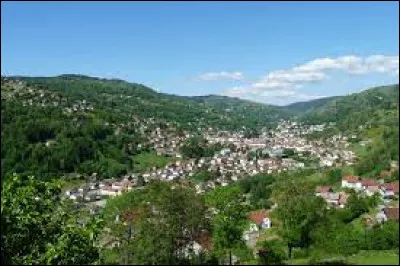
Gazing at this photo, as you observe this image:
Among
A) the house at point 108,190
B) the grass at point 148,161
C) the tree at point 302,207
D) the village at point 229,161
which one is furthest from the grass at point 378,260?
the grass at point 148,161

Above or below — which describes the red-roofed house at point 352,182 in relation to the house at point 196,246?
below

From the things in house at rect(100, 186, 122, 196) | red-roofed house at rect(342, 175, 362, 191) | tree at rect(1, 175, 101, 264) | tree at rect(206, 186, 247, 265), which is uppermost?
tree at rect(1, 175, 101, 264)

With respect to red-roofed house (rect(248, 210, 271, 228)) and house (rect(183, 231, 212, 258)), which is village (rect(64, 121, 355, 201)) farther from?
house (rect(183, 231, 212, 258))

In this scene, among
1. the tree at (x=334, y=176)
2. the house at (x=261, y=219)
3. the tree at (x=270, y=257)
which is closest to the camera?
the tree at (x=270, y=257)

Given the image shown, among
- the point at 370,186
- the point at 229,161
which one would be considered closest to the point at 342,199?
the point at 370,186

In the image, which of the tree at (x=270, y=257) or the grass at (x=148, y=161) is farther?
the grass at (x=148, y=161)

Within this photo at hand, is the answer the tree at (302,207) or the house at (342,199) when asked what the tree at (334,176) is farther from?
the tree at (302,207)

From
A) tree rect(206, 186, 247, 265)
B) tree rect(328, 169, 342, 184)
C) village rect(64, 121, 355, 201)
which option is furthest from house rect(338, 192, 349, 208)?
tree rect(206, 186, 247, 265)
